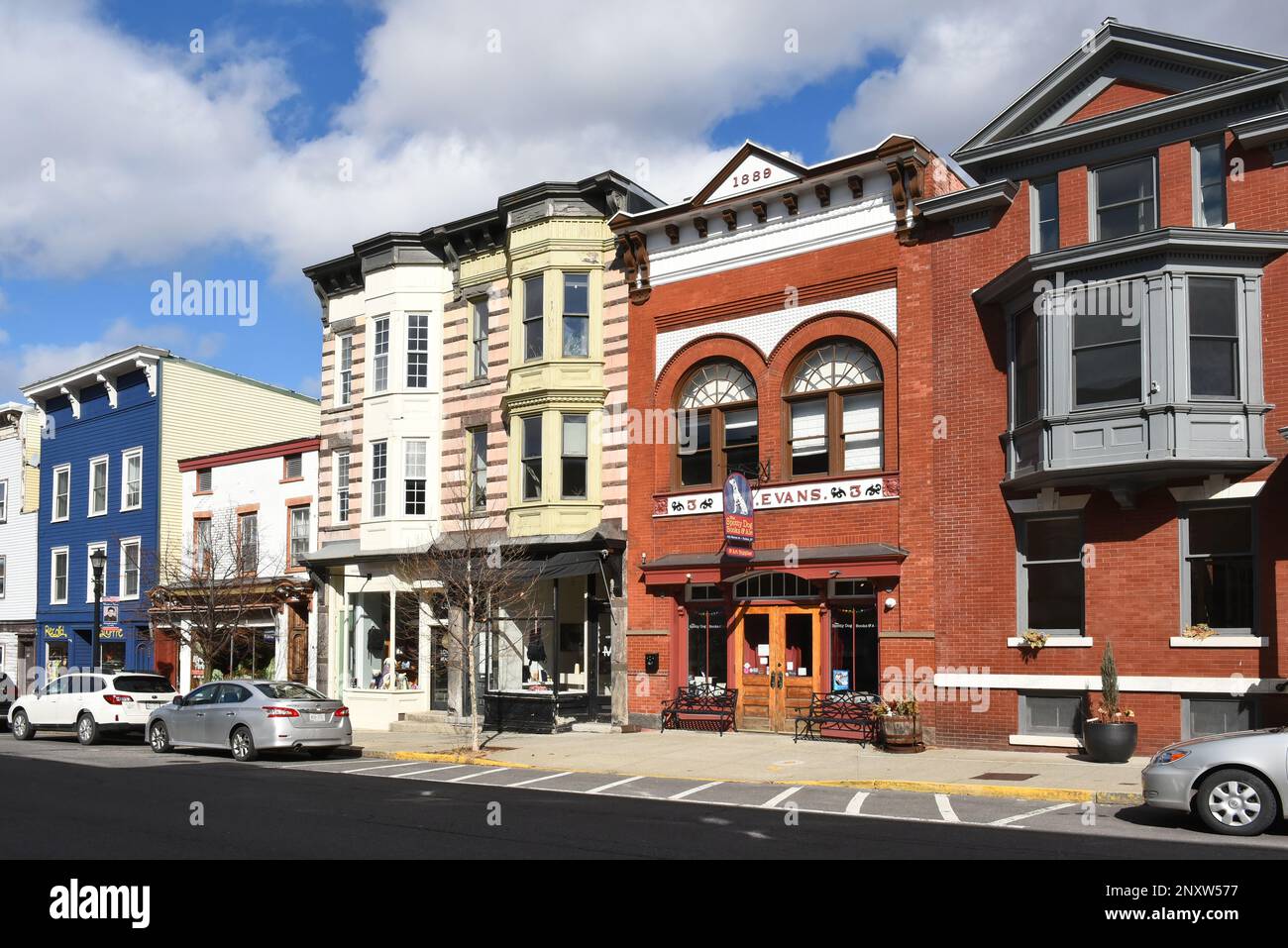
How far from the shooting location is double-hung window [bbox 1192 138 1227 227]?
18.7m

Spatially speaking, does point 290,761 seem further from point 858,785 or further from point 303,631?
point 303,631

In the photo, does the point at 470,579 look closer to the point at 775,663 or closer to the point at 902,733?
the point at 775,663

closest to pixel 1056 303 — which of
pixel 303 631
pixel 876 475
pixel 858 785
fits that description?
pixel 876 475

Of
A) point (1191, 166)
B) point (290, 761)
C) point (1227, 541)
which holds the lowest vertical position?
point (290, 761)

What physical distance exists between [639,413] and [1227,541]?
11729 millimetres

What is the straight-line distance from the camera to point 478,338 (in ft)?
94.2

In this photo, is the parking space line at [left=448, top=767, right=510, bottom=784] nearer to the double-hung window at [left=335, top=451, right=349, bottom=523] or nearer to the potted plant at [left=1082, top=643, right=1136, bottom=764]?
the potted plant at [left=1082, top=643, right=1136, bottom=764]

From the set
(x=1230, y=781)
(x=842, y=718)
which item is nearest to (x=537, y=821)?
(x=1230, y=781)

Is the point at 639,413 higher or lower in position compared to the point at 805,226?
lower

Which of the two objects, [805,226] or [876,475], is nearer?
[876,475]

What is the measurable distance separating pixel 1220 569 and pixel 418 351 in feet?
62.1

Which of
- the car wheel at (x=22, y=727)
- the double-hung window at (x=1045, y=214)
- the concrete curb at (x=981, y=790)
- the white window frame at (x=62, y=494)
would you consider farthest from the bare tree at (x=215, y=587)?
the double-hung window at (x=1045, y=214)

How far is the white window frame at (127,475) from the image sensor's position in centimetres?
3902

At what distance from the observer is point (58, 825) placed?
1277 cm
